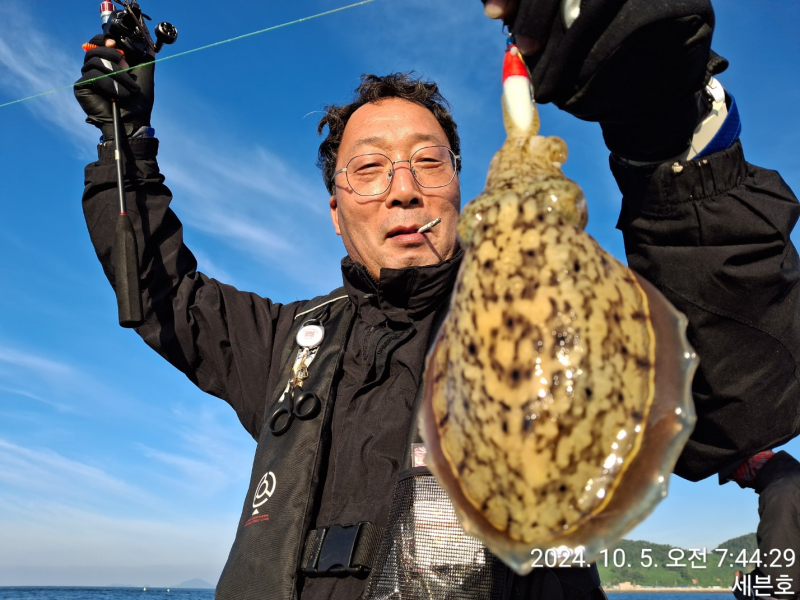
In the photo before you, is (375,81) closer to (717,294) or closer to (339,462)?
(339,462)

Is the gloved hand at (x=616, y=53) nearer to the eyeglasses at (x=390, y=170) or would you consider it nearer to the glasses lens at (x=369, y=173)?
the eyeglasses at (x=390, y=170)

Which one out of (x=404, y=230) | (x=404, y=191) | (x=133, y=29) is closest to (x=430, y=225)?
(x=404, y=230)

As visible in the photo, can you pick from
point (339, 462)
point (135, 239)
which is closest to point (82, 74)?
point (135, 239)

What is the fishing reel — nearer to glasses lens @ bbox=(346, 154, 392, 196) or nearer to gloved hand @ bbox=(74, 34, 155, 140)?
gloved hand @ bbox=(74, 34, 155, 140)

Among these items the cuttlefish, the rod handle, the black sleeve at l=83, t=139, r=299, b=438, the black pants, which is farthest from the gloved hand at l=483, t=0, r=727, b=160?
the black pants

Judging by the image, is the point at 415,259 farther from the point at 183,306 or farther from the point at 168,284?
the point at 168,284
